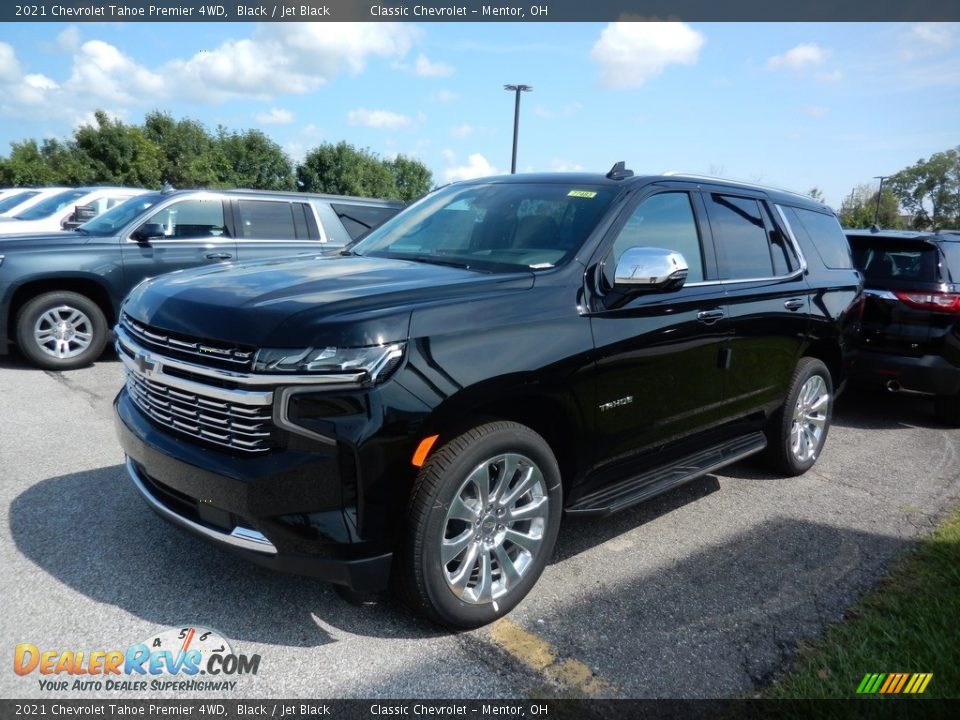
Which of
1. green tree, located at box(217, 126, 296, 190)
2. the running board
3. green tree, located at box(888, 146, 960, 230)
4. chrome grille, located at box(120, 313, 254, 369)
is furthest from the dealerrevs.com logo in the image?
green tree, located at box(888, 146, 960, 230)

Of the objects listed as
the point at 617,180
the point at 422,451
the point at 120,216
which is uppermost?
the point at 617,180

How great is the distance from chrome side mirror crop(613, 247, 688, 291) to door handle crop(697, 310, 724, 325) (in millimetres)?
629

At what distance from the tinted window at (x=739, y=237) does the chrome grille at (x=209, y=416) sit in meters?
2.87

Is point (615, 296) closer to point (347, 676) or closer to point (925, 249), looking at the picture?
point (347, 676)

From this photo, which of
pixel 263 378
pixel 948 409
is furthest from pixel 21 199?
pixel 948 409

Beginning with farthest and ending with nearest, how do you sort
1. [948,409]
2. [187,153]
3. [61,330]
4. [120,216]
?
[187,153] < [120,216] < [61,330] < [948,409]

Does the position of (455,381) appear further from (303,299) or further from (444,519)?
(303,299)

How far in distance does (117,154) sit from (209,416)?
46.5 m

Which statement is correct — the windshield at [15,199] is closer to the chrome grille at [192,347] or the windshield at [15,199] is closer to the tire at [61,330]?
the tire at [61,330]

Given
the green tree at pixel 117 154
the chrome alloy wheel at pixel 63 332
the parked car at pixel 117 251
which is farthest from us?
the green tree at pixel 117 154

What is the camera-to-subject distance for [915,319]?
660 centimetres

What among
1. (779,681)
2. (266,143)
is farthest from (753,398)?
(266,143)

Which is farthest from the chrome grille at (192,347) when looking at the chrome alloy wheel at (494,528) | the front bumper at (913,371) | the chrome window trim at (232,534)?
the front bumper at (913,371)

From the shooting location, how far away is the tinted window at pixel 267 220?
847 cm
